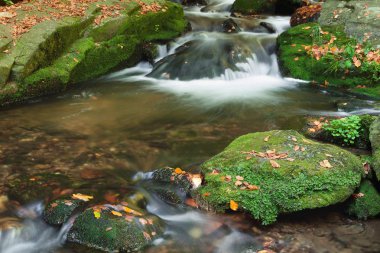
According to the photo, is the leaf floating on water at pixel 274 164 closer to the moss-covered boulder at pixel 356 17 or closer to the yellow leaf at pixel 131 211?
the yellow leaf at pixel 131 211

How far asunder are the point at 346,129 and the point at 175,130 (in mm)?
3086

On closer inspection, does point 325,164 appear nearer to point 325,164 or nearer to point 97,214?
point 325,164

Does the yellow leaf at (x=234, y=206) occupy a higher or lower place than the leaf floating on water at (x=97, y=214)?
lower

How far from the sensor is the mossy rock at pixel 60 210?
4.63 metres

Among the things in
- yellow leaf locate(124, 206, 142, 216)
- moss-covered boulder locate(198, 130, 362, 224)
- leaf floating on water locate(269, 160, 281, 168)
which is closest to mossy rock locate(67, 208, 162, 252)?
yellow leaf locate(124, 206, 142, 216)

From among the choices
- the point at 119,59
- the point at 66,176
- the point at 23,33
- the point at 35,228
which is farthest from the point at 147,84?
the point at 35,228

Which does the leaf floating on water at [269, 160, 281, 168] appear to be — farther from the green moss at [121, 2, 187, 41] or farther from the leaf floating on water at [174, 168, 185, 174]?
the green moss at [121, 2, 187, 41]

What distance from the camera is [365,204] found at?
4.99 metres

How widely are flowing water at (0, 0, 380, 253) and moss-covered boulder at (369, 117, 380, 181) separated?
766 millimetres

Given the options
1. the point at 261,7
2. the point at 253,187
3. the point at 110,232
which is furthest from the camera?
the point at 261,7

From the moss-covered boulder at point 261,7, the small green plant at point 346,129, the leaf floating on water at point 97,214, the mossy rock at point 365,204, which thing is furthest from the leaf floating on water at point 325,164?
the moss-covered boulder at point 261,7

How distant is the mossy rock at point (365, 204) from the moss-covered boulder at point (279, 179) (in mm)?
197

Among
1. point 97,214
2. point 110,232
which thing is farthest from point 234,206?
point 97,214

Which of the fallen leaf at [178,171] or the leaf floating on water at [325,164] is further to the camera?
the fallen leaf at [178,171]
